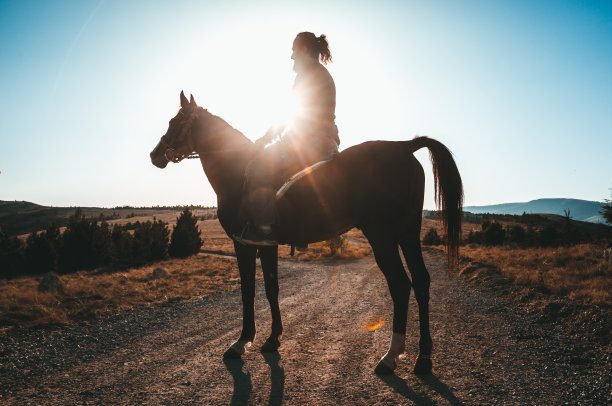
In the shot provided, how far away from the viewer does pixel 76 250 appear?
1741 centimetres

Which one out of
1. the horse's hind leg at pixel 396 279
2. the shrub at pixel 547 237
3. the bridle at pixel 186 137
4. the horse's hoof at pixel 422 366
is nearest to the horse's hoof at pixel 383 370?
the horse's hind leg at pixel 396 279

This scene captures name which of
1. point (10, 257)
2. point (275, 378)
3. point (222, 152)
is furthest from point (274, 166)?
point (10, 257)

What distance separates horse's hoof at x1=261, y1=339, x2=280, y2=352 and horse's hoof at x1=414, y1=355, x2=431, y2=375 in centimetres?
205

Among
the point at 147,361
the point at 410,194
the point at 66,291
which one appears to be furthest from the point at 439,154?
the point at 66,291

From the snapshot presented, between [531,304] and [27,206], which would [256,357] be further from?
[27,206]

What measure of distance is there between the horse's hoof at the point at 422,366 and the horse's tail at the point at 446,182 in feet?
5.86

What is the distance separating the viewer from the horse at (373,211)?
418 centimetres

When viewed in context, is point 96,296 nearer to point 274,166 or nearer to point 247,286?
point 247,286

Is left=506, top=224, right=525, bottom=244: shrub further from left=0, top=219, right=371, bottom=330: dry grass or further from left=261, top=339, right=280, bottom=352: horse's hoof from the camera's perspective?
left=261, top=339, right=280, bottom=352: horse's hoof

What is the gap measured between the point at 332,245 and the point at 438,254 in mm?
7864

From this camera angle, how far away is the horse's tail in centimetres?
463

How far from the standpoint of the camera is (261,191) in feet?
14.6

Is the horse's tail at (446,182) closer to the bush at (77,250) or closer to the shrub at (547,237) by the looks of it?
the bush at (77,250)

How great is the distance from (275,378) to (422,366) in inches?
72.2
